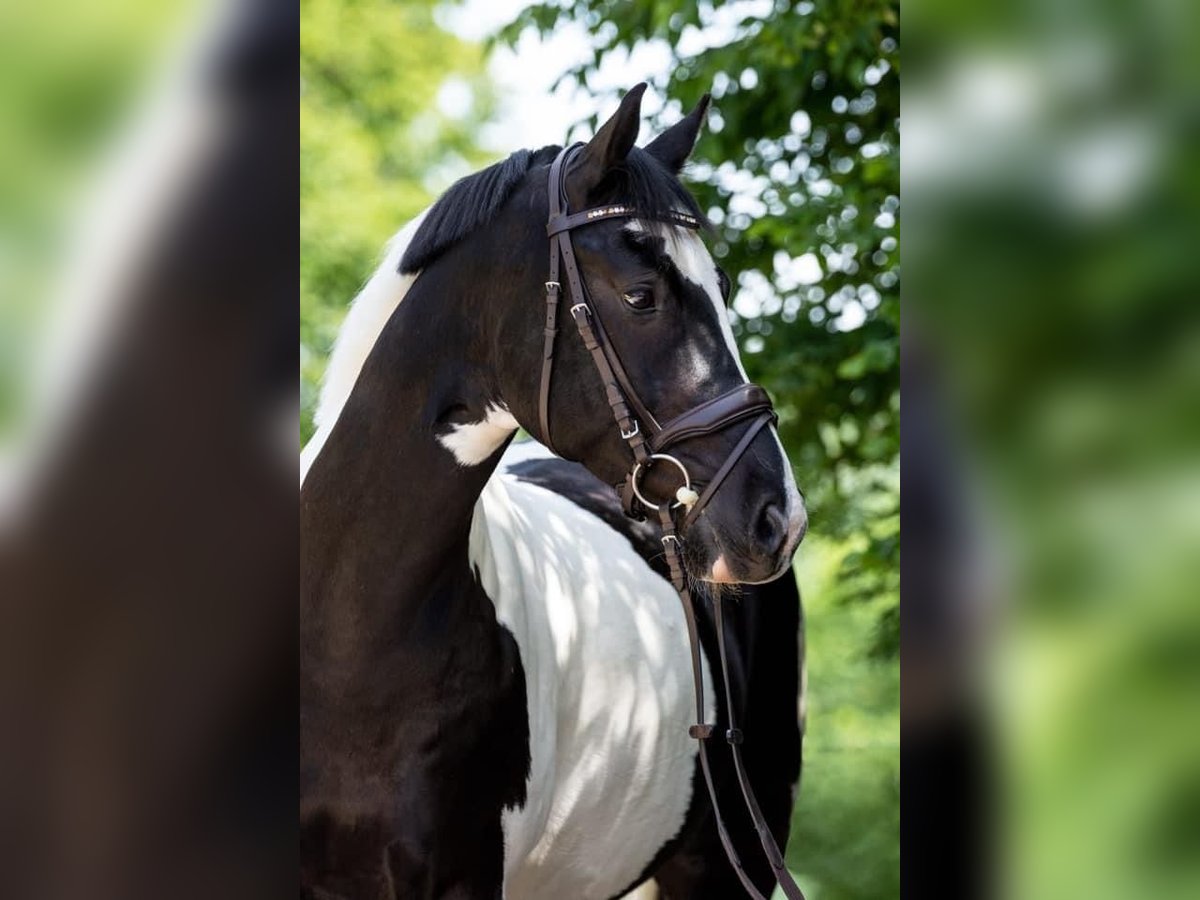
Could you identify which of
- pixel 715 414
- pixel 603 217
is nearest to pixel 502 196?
pixel 603 217

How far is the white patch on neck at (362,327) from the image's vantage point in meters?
2.65

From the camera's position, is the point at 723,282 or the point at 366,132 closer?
the point at 723,282

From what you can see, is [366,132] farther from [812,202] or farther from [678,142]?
[678,142]

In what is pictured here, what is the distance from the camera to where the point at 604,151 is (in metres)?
2.42

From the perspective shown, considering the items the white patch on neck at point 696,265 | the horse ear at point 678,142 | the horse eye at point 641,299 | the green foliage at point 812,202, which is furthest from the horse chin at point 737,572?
the green foliage at point 812,202

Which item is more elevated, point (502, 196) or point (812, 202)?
point (502, 196)

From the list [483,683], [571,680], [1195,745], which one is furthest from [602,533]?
[1195,745]

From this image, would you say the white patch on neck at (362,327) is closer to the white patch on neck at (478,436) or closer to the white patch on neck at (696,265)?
the white patch on neck at (478,436)

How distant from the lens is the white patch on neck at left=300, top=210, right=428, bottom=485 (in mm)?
2652

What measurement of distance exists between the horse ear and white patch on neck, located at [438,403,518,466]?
701 mm

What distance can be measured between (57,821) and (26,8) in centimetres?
46

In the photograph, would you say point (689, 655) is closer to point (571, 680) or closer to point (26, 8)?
point (571, 680)

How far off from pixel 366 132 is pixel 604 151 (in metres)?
11.7

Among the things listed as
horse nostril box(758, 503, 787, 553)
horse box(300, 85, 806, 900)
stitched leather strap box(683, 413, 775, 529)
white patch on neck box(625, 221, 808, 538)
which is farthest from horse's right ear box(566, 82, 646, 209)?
horse nostril box(758, 503, 787, 553)
